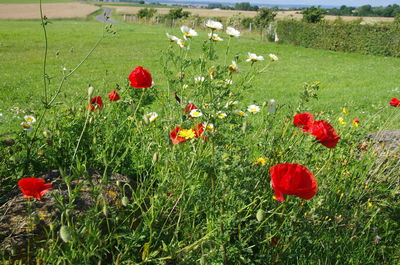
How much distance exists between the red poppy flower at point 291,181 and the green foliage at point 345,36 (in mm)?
17703

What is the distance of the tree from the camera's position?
2234cm

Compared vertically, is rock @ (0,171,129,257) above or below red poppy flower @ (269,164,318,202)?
below

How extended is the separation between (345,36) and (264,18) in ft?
22.1

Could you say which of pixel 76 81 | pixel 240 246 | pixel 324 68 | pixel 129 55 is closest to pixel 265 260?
pixel 240 246

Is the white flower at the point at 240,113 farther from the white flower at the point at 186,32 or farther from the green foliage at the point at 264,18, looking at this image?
the green foliage at the point at 264,18

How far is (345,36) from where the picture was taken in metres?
18.0

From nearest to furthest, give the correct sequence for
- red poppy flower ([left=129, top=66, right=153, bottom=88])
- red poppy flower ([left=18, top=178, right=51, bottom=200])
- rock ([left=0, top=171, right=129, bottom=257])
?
red poppy flower ([left=18, top=178, right=51, bottom=200]) → rock ([left=0, top=171, right=129, bottom=257]) → red poppy flower ([left=129, top=66, right=153, bottom=88])

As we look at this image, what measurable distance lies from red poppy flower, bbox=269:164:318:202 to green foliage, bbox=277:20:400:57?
17.7m

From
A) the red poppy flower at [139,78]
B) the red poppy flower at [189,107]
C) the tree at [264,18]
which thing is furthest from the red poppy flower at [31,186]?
the tree at [264,18]

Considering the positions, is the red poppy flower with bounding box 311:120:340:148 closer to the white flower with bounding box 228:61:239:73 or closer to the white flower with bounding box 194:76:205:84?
the white flower with bounding box 228:61:239:73

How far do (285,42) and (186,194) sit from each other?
19932 millimetres

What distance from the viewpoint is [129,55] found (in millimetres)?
13117

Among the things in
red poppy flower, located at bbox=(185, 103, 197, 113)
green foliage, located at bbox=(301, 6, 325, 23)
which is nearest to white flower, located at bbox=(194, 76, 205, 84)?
red poppy flower, located at bbox=(185, 103, 197, 113)

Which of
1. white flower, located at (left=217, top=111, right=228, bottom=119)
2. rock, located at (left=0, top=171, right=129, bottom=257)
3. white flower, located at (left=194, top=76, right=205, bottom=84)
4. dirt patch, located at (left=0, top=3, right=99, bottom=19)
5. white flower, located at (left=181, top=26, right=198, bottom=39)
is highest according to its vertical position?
white flower, located at (left=181, top=26, right=198, bottom=39)
